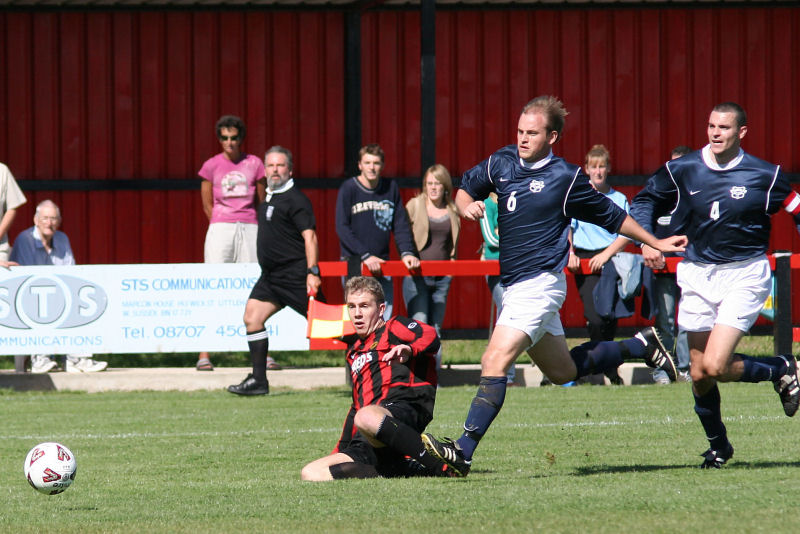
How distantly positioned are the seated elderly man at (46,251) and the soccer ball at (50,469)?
7.23 m

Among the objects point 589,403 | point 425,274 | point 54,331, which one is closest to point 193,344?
point 54,331

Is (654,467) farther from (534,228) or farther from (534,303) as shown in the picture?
(534,228)

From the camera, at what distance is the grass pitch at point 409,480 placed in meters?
6.36

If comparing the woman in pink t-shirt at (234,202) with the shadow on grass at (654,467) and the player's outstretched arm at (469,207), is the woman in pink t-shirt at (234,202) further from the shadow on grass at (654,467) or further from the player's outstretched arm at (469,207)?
the shadow on grass at (654,467)

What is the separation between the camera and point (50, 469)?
7.03 meters

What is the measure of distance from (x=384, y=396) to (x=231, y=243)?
694 centimetres

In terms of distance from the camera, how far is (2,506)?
721 centimetres

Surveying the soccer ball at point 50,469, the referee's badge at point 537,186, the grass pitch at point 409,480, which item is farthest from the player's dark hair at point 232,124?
the soccer ball at point 50,469

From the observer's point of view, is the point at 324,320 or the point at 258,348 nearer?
the point at 324,320

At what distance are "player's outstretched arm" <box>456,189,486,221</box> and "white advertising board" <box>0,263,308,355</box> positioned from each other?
5.70 metres

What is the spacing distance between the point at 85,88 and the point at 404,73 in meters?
4.10

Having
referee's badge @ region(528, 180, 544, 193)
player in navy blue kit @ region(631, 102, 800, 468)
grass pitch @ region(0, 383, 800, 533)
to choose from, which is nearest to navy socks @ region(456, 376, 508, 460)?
grass pitch @ region(0, 383, 800, 533)

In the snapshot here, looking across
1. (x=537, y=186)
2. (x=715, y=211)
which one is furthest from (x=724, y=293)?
(x=537, y=186)

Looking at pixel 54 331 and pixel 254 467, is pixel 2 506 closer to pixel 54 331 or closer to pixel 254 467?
pixel 254 467
